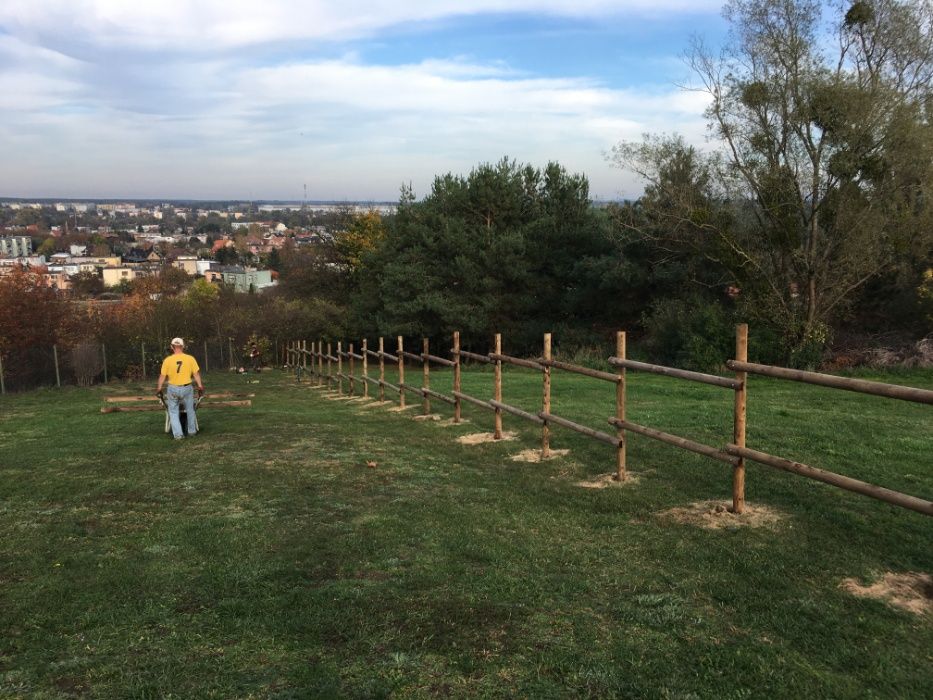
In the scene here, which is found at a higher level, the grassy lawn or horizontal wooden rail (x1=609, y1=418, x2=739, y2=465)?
horizontal wooden rail (x1=609, y1=418, x2=739, y2=465)

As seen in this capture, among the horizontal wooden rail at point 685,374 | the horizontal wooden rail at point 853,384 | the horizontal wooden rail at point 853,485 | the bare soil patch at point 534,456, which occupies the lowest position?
the bare soil patch at point 534,456

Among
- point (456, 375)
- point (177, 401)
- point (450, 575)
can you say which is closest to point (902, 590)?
point (450, 575)

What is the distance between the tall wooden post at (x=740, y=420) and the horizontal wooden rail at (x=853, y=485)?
0.12m

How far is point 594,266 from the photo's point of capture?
28.1 m

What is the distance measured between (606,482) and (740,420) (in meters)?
1.71

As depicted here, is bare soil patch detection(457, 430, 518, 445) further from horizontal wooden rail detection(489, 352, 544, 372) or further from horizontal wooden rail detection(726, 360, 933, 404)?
A: horizontal wooden rail detection(726, 360, 933, 404)

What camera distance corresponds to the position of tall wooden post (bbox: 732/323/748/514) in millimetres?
5480

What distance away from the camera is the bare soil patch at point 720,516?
17.9 ft

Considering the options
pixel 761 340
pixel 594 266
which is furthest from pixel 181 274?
pixel 761 340

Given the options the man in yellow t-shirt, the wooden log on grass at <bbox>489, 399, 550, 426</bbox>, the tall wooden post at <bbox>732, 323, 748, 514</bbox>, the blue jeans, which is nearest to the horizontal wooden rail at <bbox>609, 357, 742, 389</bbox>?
the tall wooden post at <bbox>732, 323, 748, 514</bbox>

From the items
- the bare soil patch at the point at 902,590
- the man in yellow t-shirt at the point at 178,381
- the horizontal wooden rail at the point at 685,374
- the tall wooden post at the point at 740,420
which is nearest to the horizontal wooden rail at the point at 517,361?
the horizontal wooden rail at the point at 685,374

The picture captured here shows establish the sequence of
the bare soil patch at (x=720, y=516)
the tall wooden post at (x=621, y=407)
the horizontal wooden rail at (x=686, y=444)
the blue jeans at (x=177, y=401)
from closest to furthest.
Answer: the bare soil patch at (x=720, y=516) → the horizontal wooden rail at (x=686, y=444) → the tall wooden post at (x=621, y=407) → the blue jeans at (x=177, y=401)

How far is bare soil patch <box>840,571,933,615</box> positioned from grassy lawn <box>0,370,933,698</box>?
0.28 feet

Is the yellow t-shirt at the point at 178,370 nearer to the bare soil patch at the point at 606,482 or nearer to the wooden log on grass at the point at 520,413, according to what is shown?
the wooden log on grass at the point at 520,413
